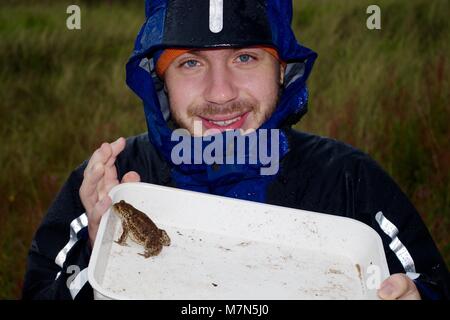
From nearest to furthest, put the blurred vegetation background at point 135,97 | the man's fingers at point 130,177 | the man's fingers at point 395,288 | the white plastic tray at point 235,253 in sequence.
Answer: the man's fingers at point 395,288
the white plastic tray at point 235,253
the man's fingers at point 130,177
the blurred vegetation background at point 135,97

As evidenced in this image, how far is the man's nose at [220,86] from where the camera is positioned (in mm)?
2553

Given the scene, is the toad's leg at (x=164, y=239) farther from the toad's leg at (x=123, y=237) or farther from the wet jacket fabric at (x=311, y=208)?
the wet jacket fabric at (x=311, y=208)

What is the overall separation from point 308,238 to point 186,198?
0.49m

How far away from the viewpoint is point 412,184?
177 inches

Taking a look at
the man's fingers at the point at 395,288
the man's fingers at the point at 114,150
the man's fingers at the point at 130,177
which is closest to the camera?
the man's fingers at the point at 395,288

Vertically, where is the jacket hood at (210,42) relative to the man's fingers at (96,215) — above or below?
above

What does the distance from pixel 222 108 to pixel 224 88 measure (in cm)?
8

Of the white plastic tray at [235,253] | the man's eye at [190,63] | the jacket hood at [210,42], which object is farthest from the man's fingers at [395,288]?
the man's eye at [190,63]

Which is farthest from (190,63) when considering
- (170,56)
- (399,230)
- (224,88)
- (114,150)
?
(399,230)

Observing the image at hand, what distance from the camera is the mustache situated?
2.60 meters

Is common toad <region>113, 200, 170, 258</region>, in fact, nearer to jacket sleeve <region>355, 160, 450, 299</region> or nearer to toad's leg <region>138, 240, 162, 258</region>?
toad's leg <region>138, 240, 162, 258</region>

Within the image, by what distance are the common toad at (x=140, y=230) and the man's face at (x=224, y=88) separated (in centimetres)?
47

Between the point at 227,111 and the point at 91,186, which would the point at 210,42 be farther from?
the point at 91,186
